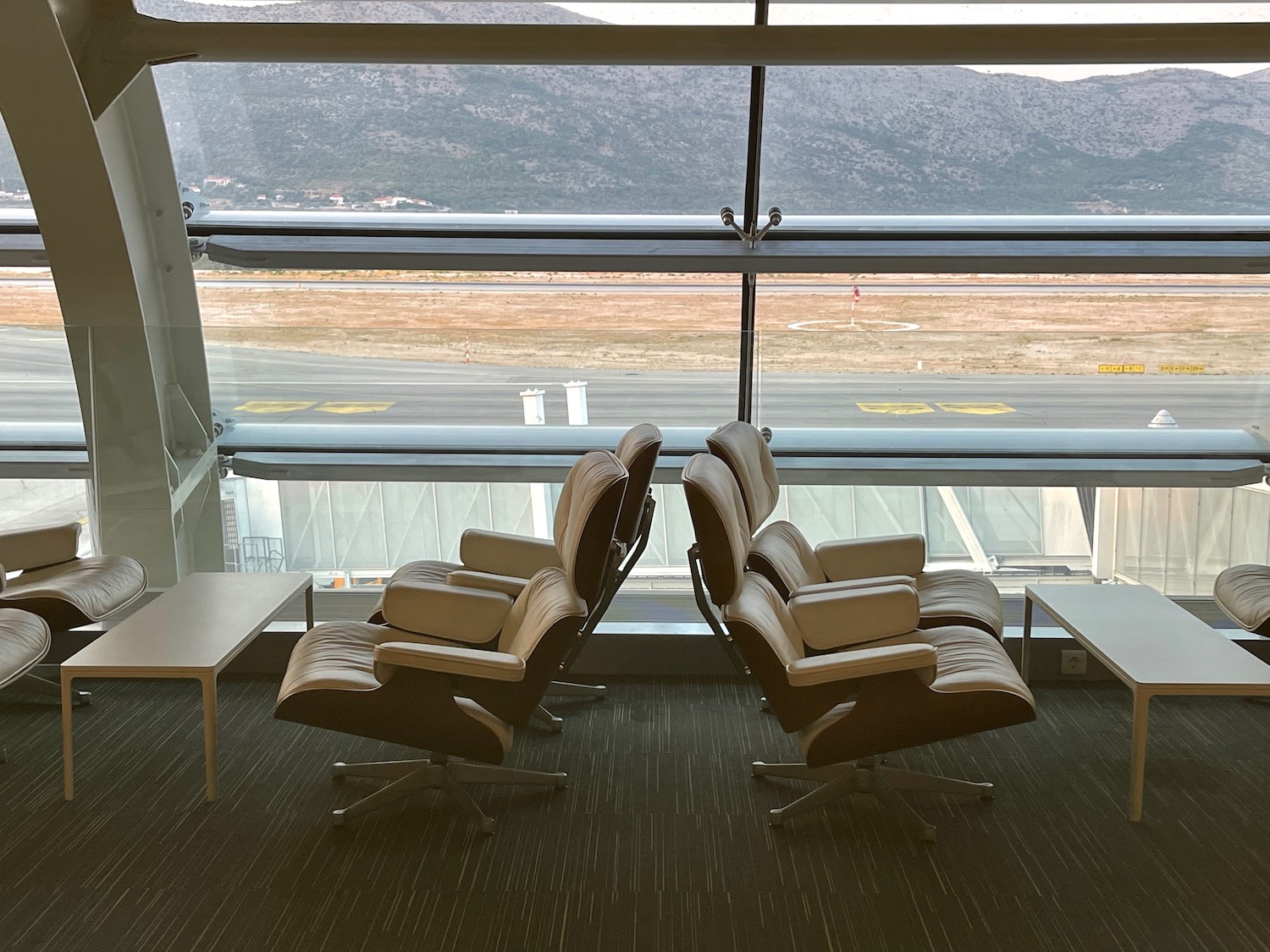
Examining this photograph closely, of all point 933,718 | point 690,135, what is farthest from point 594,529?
point 690,135

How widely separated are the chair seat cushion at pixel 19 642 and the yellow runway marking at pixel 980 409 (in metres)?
3.40

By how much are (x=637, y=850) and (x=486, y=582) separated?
107 cm

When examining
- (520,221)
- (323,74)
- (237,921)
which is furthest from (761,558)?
(323,74)

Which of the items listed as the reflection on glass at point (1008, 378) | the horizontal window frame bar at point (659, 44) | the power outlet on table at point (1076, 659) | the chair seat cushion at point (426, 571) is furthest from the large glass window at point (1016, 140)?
the chair seat cushion at point (426, 571)

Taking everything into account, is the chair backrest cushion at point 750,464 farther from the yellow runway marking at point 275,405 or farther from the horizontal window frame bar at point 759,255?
the yellow runway marking at point 275,405

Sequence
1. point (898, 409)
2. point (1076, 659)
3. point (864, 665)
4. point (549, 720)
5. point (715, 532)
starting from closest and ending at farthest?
point (864, 665) → point (715, 532) → point (549, 720) → point (1076, 659) → point (898, 409)

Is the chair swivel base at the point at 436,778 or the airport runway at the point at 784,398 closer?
the chair swivel base at the point at 436,778

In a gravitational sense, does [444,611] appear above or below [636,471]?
below

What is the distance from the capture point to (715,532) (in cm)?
294

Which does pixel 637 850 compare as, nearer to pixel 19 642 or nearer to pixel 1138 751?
pixel 1138 751

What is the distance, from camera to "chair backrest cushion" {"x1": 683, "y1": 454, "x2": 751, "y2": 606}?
292cm

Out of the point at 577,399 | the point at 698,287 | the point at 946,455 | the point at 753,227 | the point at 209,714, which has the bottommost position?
the point at 209,714

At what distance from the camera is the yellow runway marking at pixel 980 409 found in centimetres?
424

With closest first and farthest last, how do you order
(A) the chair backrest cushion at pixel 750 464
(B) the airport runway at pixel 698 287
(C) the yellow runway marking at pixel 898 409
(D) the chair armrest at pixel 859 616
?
(D) the chair armrest at pixel 859 616
(A) the chair backrest cushion at pixel 750 464
(C) the yellow runway marking at pixel 898 409
(B) the airport runway at pixel 698 287
